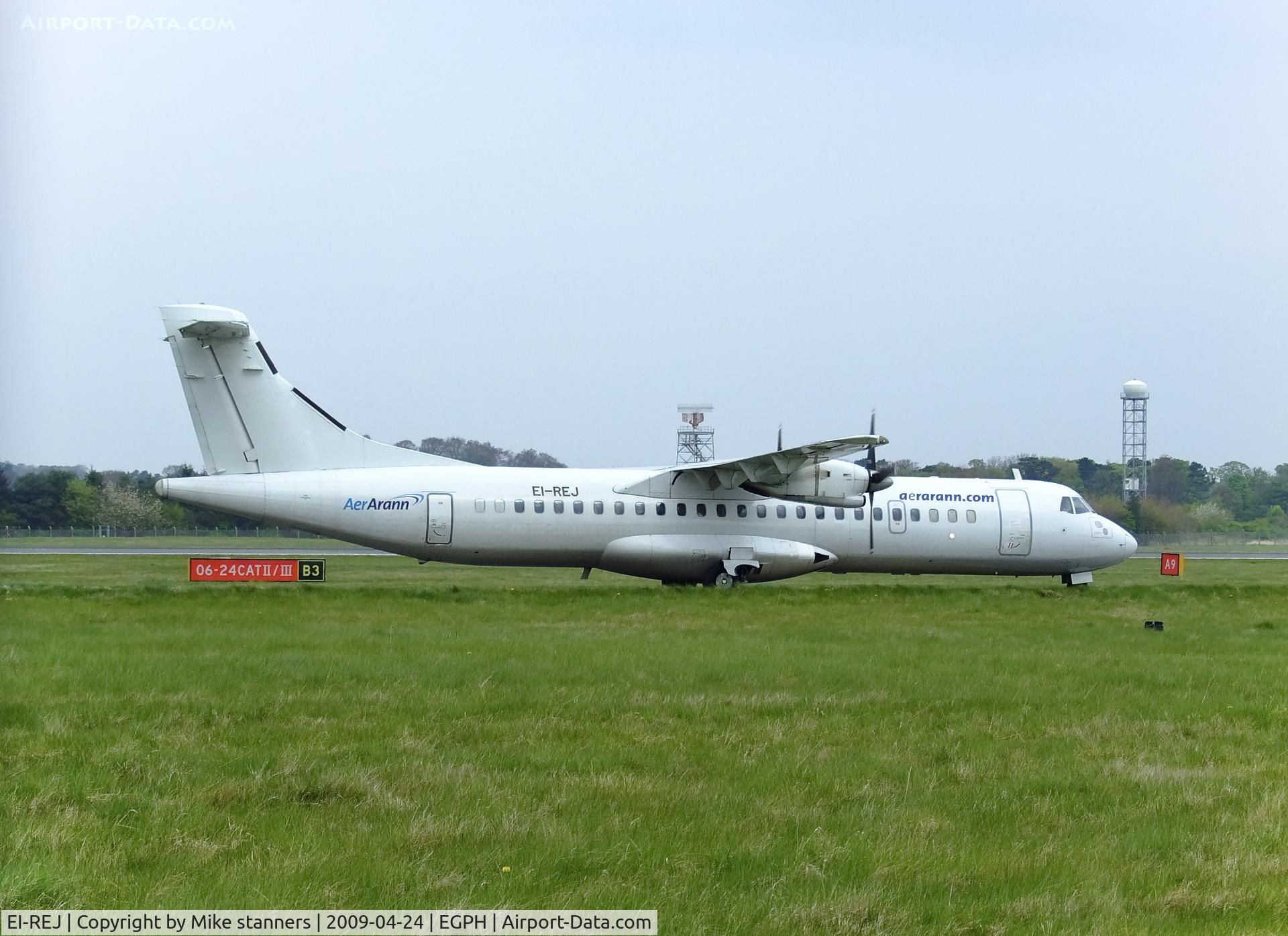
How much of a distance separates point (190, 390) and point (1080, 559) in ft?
65.2

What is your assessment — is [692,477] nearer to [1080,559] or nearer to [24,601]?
[1080,559]

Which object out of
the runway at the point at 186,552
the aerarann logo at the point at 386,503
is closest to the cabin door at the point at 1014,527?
the aerarann logo at the point at 386,503

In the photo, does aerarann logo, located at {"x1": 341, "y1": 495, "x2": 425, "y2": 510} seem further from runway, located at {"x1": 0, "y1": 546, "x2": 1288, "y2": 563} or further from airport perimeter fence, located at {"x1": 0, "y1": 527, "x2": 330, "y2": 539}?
airport perimeter fence, located at {"x1": 0, "y1": 527, "x2": 330, "y2": 539}

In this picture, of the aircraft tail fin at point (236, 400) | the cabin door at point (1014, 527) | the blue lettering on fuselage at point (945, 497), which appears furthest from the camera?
the cabin door at point (1014, 527)

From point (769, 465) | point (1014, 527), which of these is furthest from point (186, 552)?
point (1014, 527)

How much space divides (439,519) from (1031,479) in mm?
29730

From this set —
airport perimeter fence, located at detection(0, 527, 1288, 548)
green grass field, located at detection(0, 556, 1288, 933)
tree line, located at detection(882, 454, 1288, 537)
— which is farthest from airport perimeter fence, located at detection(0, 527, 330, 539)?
green grass field, located at detection(0, 556, 1288, 933)

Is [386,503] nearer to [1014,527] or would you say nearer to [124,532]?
[1014,527]

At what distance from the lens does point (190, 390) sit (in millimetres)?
23000

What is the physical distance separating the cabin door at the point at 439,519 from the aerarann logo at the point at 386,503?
0.76ft

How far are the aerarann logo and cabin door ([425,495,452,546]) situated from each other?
0.76 feet

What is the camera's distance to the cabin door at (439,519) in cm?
2389

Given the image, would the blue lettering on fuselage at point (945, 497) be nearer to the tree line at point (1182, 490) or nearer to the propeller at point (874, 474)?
the propeller at point (874, 474)

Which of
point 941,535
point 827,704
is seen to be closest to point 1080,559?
point 941,535
